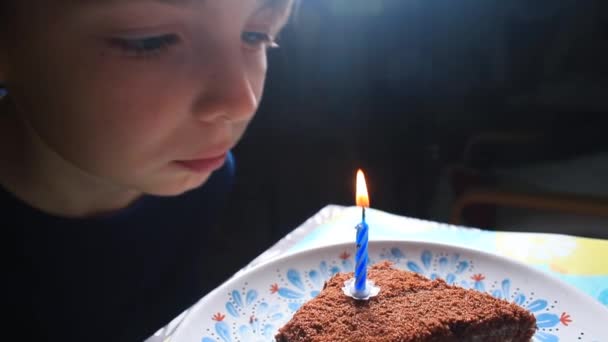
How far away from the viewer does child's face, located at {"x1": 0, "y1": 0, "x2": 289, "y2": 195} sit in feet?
1.39

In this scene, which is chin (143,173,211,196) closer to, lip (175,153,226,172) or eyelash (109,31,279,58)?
lip (175,153,226,172)

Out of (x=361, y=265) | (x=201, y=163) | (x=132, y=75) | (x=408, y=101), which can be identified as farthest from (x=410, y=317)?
(x=408, y=101)

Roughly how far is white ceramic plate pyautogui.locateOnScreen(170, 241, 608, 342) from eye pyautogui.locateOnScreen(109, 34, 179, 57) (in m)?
0.29

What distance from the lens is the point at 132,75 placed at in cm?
46

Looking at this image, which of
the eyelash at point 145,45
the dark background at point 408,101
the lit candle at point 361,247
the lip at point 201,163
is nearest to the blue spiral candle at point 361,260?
the lit candle at point 361,247

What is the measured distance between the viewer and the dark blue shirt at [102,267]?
0.62 m

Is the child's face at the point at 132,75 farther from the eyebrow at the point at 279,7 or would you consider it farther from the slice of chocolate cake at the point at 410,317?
the slice of chocolate cake at the point at 410,317

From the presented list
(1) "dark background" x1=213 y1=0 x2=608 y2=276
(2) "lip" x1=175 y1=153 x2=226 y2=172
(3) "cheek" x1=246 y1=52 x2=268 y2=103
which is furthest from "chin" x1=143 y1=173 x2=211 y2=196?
(1) "dark background" x1=213 y1=0 x2=608 y2=276

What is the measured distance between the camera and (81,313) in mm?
685

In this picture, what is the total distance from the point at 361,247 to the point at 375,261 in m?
0.15

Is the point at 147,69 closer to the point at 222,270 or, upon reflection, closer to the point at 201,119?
the point at 201,119

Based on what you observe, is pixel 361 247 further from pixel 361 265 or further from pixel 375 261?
pixel 375 261


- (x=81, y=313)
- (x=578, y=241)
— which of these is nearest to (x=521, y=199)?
(x=578, y=241)

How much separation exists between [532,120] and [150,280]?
3.03 feet
